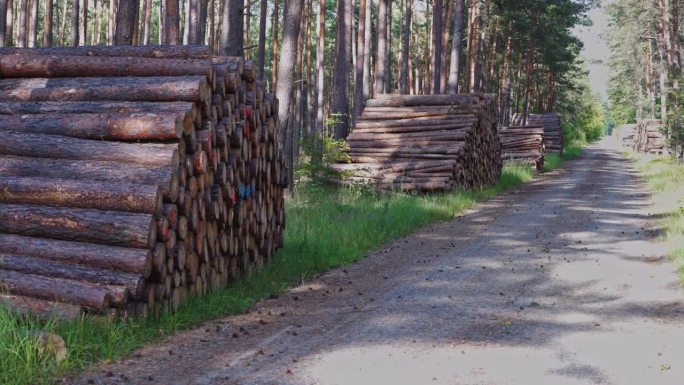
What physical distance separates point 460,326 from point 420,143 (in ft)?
Result: 41.2

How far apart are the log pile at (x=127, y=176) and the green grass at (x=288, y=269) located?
233mm

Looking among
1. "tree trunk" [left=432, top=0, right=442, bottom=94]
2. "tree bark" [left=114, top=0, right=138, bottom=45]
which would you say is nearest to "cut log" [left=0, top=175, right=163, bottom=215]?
"tree bark" [left=114, top=0, right=138, bottom=45]

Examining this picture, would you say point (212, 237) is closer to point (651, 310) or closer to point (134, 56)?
point (134, 56)

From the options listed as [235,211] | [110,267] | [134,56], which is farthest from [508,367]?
[134,56]

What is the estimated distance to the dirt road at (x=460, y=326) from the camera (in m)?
5.06

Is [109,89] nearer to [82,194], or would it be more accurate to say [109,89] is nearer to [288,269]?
[82,194]

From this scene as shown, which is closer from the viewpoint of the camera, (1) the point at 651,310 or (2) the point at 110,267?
(2) the point at 110,267

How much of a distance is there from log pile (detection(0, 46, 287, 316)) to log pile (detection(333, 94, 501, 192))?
889cm

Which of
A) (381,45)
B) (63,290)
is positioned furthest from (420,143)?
(63,290)

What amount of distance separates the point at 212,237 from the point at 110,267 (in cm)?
155

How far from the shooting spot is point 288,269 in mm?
8969

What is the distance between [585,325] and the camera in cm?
643

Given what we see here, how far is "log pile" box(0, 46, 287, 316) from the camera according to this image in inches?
242

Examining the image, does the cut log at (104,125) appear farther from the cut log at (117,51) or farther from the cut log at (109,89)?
the cut log at (117,51)
